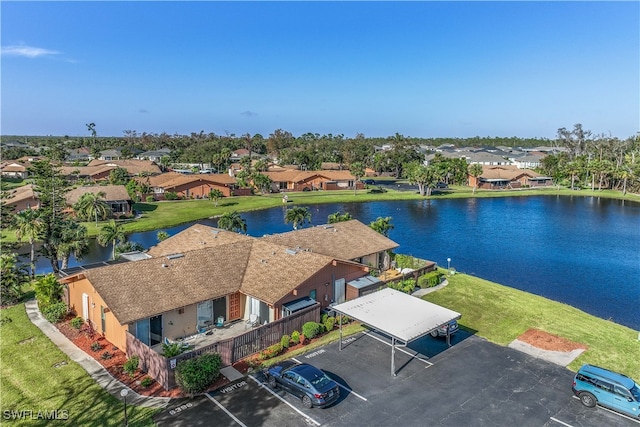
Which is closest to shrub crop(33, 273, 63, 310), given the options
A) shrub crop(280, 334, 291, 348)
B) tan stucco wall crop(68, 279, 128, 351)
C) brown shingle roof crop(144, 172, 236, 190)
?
tan stucco wall crop(68, 279, 128, 351)

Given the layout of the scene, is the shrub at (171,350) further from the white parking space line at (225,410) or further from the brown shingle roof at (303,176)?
the brown shingle roof at (303,176)

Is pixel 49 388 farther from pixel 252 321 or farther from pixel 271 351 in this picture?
pixel 252 321

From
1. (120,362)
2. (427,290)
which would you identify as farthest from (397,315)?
(120,362)

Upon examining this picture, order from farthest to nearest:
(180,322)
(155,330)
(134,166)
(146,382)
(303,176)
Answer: (134,166) < (303,176) < (180,322) < (155,330) < (146,382)

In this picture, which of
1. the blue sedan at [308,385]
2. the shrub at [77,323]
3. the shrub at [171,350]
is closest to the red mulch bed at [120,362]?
the shrub at [77,323]

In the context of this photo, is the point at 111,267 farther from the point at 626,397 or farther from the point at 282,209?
the point at 282,209

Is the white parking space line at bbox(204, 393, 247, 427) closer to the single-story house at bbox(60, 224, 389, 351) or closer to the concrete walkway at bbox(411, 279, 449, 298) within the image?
the single-story house at bbox(60, 224, 389, 351)
